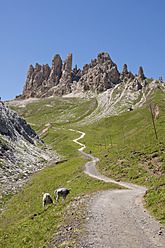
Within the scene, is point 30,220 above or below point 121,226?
below

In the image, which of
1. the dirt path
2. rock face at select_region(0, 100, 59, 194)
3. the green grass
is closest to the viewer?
the dirt path

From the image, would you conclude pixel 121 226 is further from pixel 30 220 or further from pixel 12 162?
pixel 12 162

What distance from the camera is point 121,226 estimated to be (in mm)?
12078

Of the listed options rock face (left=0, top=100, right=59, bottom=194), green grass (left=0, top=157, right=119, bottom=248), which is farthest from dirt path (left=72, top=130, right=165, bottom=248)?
rock face (left=0, top=100, right=59, bottom=194)

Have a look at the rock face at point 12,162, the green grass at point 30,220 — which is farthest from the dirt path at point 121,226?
the rock face at point 12,162

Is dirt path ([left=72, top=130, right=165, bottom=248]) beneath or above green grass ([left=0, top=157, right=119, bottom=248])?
above

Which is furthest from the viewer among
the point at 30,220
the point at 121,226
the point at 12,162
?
the point at 12,162

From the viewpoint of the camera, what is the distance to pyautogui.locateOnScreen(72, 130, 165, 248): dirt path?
9.70 m

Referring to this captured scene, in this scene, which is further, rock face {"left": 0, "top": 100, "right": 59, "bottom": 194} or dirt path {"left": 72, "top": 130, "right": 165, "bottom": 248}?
rock face {"left": 0, "top": 100, "right": 59, "bottom": 194}

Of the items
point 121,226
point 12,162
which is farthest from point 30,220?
point 12,162

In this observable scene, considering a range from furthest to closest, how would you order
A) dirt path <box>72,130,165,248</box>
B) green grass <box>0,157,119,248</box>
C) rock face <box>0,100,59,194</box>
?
1. rock face <box>0,100,59,194</box>
2. green grass <box>0,157,119,248</box>
3. dirt path <box>72,130,165,248</box>

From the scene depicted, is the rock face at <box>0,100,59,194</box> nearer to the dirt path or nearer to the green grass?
the green grass

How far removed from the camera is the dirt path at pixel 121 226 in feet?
31.8

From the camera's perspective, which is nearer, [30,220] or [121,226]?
[121,226]
